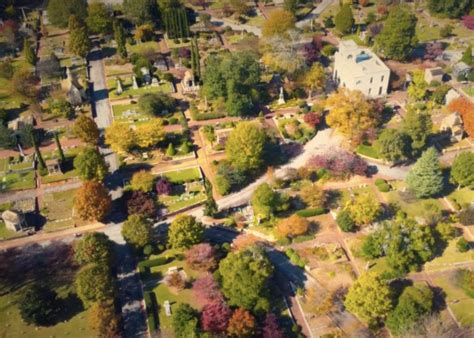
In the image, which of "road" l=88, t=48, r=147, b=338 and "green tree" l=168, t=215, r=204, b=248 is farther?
"green tree" l=168, t=215, r=204, b=248

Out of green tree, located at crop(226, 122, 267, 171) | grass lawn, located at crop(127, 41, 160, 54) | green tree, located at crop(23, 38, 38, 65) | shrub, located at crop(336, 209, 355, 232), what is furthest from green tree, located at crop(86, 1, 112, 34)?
shrub, located at crop(336, 209, 355, 232)

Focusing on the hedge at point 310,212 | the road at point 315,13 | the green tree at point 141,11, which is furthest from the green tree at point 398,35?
the green tree at point 141,11

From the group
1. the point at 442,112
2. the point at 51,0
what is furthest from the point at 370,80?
the point at 51,0

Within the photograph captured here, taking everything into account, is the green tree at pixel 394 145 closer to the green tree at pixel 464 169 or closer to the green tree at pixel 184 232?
the green tree at pixel 464 169

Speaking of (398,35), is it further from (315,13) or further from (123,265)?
(123,265)

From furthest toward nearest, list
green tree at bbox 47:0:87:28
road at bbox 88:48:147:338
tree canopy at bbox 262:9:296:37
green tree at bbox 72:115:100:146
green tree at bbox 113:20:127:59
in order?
green tree at bbox 47:0:87:28, tree canopy at bbox 262:9:296:37, green tree at bbox 113:20:127:59, green tree at bbox 72:115:100:146, road at bbox 88:48:147:338

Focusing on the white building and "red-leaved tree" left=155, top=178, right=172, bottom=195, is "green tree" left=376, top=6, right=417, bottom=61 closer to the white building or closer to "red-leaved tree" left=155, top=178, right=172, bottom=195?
the white building
